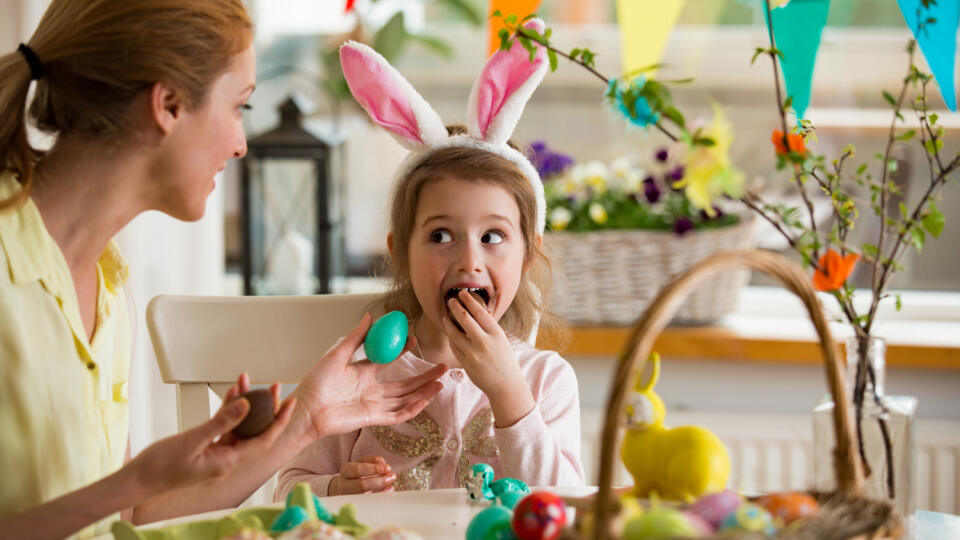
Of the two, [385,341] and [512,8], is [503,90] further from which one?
[385,341]

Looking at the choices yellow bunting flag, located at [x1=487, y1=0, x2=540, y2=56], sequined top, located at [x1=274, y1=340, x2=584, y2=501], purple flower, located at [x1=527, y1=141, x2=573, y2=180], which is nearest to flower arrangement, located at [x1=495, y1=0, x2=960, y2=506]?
sequined top, located at [x1=274, y1=340, x2=584, y2=501]

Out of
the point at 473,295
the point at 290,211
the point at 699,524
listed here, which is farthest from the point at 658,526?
the point at 290,211

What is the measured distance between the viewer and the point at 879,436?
3.09 ft

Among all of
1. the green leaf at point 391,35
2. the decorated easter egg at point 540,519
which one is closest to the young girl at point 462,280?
the decorated easter egg at point 540,519

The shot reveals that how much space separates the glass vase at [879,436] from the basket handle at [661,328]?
0.03m

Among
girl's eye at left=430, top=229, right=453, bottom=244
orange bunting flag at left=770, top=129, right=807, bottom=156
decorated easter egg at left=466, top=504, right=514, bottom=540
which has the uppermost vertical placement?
orange bunting flag at left=770, top=129, right=807, bottom=156

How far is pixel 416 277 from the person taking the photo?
1.41 m

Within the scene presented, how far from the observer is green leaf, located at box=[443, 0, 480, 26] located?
8.28 ft

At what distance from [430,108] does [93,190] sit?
1.67ft

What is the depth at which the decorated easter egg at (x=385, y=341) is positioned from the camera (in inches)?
51.0

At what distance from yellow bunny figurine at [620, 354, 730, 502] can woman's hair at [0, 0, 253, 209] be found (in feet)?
1.85

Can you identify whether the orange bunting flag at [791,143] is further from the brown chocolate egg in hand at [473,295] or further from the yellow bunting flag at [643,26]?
the yellow bunting flag at [643,26]

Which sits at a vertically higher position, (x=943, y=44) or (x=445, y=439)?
(x=943, y=44)

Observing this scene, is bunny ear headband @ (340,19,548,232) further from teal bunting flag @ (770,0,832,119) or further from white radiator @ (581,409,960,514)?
white radiator @ (581,409,960,514)
